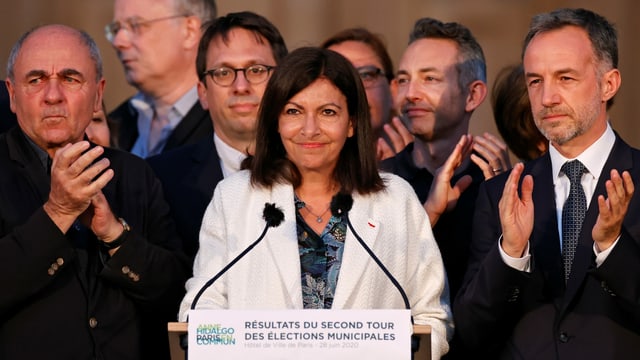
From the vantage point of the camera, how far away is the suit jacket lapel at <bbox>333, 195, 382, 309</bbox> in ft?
14.3

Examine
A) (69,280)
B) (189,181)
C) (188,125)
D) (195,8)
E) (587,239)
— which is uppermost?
(195,8)

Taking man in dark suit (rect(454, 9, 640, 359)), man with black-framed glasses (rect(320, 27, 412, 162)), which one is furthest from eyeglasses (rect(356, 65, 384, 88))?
man in dark suit (rect(454, 9, 640, 359))

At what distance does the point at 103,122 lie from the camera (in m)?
5.97

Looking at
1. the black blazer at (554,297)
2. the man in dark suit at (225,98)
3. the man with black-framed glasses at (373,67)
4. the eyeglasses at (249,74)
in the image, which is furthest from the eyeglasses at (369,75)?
the black blazer at (554,297)

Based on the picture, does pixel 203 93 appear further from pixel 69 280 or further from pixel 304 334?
pixel 304 334

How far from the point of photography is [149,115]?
710cm

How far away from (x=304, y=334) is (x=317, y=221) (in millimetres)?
737

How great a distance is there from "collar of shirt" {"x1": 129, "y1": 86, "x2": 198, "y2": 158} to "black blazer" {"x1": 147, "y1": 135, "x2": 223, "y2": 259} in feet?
3.74

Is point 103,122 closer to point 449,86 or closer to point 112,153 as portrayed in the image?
point 112,153

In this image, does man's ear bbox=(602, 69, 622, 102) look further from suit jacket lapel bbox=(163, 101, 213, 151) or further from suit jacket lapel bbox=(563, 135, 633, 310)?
suit jacket lapel bbox=(163, 101, 213, 151)

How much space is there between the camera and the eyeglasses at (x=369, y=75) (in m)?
6.33

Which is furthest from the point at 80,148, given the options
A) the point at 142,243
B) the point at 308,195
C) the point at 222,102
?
the point at 222,102

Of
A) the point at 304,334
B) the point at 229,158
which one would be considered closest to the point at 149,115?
the point at 229,158

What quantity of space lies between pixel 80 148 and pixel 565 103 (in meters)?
1.64
